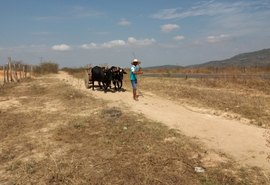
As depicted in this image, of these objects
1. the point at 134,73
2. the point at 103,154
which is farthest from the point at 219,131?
the point at 134,73

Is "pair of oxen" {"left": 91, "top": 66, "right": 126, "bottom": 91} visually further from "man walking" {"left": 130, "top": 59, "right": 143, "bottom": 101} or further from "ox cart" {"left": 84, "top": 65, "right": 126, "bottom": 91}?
"man walking" {"left": 130, "top": 59, "right": 143, "bottom": 101}

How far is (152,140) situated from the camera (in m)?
7.33

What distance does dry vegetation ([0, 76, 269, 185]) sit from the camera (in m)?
5.33

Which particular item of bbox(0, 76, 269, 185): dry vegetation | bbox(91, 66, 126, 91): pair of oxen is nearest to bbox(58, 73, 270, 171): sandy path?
bbox(0, 76, 269, 185): dry vegetation

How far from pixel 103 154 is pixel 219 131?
3423 millimetres

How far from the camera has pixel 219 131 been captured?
8266 mm

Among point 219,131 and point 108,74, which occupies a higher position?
point 108,74

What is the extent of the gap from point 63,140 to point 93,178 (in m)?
2.56

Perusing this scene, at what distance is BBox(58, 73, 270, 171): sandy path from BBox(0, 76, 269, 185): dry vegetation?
1.39 feet

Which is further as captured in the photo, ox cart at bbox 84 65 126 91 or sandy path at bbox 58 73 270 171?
ox cart at bbox 84 65 126 91

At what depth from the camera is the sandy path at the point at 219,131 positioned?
6.44 meters

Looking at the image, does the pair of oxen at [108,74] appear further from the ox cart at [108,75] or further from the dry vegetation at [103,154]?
the dry vegetation at [103,154]

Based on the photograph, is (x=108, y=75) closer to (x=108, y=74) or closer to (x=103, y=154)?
(x=108, y=74)

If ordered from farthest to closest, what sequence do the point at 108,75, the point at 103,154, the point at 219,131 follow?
1. the point at 108,75
2. the point at 219,131
3. the point at 103,154
